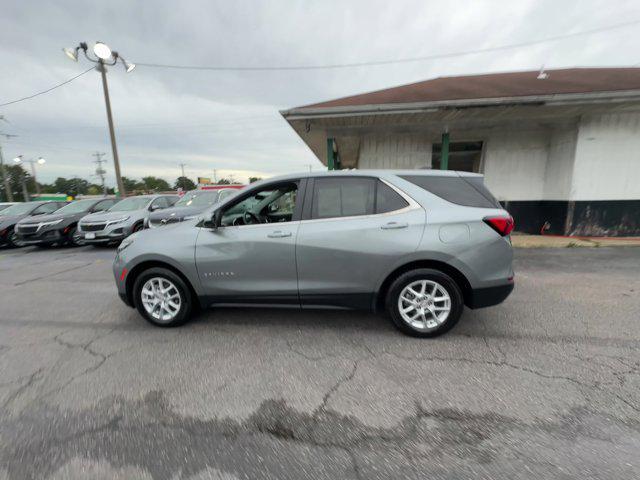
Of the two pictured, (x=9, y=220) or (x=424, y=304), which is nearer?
(x=424, y=304)

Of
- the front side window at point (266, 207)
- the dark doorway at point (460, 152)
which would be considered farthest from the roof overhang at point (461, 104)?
the front side window at point (266, 207)

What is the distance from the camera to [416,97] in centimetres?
759

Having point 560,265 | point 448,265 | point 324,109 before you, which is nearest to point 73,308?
point 448,265

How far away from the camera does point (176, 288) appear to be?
3271 millimetres

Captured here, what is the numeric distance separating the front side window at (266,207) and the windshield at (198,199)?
5985 mm

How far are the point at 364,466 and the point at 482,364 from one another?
4.72 feet

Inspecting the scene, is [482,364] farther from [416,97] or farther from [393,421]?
[416,97]

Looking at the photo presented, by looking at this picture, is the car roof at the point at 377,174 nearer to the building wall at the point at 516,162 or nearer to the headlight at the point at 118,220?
the building wall at the point at 516,162

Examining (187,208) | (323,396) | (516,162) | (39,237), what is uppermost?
(516,162)

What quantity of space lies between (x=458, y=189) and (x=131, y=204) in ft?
34.5

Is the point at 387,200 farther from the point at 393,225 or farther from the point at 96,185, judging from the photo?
the point at 96,185

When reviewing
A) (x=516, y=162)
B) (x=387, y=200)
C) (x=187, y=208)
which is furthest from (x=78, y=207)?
(x=516, y=162)

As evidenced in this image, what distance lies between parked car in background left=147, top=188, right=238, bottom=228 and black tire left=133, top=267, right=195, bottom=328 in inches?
149

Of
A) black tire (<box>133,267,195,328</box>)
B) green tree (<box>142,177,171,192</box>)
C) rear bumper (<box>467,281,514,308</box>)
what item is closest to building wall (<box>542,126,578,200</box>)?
rear bumper (<box>467,281,514,308</box>)
